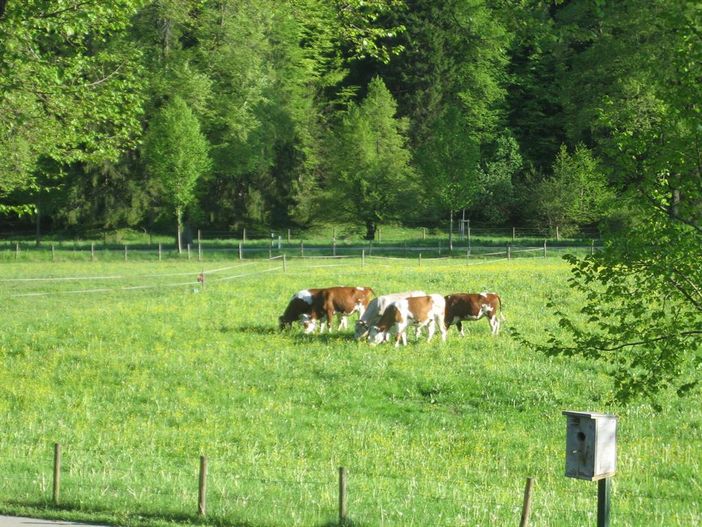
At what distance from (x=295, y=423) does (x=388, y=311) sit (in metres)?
8.40

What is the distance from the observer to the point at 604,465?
9953 millimetres

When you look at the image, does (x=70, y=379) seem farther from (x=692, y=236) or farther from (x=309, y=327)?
(x=692, y=236)

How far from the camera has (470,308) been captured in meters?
29.4

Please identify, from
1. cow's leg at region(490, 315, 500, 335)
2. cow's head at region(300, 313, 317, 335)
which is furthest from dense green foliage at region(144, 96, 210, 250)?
cow's leg at region(490, 315, 500, 335)

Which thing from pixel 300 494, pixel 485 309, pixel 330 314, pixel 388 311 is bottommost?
pixel 300 494

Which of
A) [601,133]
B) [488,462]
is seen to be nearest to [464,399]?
[488,462]

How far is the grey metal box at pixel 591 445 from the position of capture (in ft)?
32.4

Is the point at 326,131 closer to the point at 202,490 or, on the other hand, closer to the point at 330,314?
the point at 330,314

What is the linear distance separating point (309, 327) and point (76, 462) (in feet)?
47.4

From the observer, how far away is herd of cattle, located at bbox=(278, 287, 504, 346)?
2764cm

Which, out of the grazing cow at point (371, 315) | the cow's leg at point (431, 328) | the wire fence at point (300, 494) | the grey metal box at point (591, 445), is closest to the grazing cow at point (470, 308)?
the cow's leg at point (431, 328)

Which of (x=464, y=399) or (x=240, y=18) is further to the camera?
(x=240, y=18)

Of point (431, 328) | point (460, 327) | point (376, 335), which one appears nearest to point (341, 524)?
point (376, 335)

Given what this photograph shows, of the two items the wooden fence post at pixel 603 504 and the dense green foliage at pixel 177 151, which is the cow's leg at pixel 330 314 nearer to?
the wooden fence post at pixel 603 504
